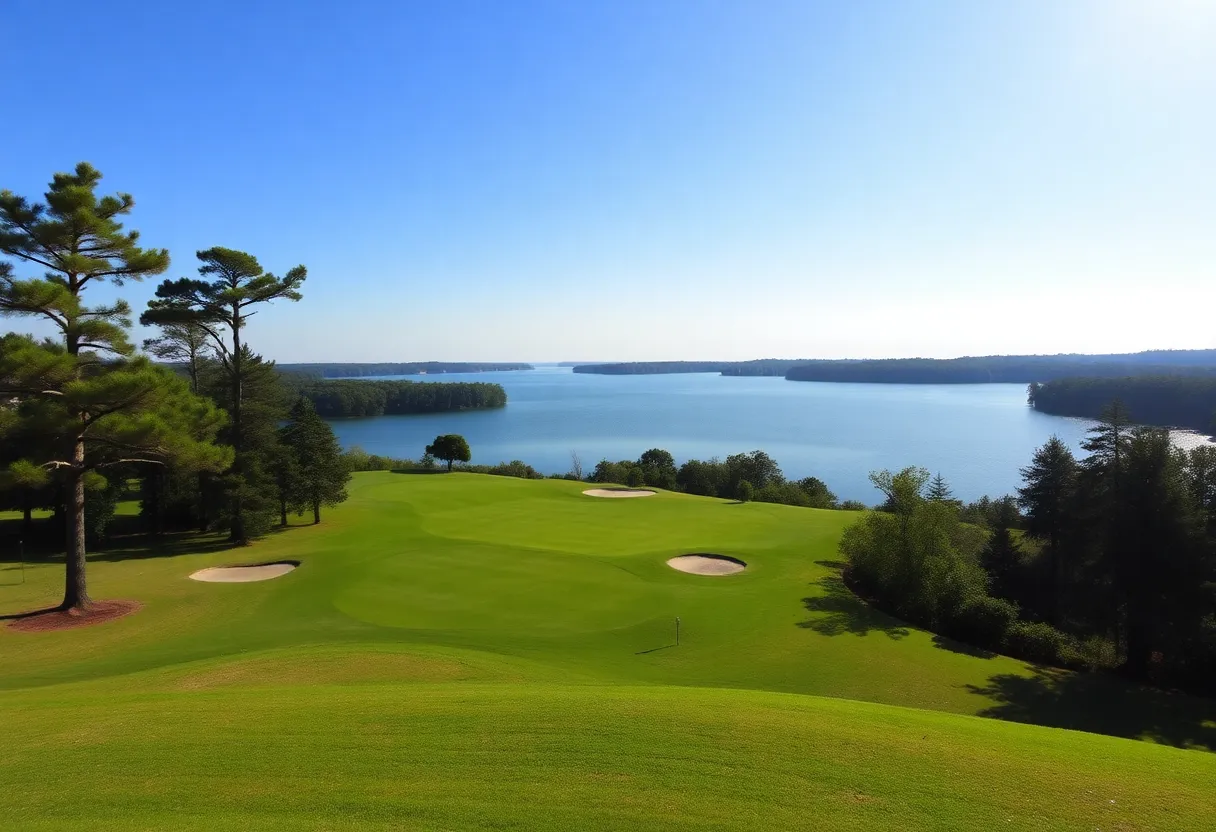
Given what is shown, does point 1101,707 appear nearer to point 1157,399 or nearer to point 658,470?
point 658,470

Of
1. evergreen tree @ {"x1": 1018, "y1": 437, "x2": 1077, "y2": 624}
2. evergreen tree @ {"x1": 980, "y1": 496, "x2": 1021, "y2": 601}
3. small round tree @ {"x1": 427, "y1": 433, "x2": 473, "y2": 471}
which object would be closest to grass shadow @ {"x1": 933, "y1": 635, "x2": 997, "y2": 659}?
evergreen tree @ {"x1": 980, "y1": 496, "x2": 1021, "y2": 601}

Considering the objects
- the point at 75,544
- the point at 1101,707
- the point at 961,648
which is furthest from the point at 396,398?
the point at 1101,707

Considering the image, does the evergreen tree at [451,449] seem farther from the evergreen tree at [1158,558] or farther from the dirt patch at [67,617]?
the evergreen tree at [1158,558]

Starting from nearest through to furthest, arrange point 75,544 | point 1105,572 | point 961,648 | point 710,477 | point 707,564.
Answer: point 75,544 < point 961,648 < point 1105,572 < point 707,564 < point 710,477

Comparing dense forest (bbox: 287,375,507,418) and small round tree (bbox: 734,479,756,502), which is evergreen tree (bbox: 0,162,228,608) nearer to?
small round tree (bbox: 734,479,756,502)

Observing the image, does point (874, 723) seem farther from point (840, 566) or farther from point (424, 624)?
point (840, 566)

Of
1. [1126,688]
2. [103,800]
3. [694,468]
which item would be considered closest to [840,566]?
[1126,688]

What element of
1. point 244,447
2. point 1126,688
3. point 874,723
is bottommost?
point 1126,688
